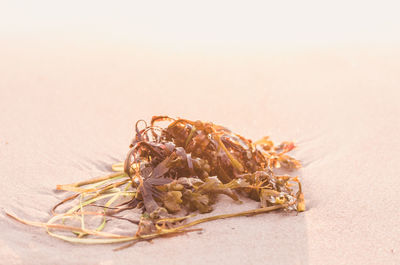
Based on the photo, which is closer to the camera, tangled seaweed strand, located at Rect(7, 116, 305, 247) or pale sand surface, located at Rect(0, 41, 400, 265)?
pale sand surface, located at Rect(0, 41, 400, 265)

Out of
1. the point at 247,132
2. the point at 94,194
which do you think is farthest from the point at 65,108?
the point at 94,194

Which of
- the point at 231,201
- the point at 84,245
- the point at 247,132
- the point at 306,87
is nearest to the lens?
the point at 84,245

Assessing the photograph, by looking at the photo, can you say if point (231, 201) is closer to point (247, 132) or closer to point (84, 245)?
point (84, 245)

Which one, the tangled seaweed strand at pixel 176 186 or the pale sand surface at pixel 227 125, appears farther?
the tangled seaweed strand at pixel 176 186

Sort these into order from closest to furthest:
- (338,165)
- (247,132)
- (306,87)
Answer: (338,165) → (247,132) → (306,87)
